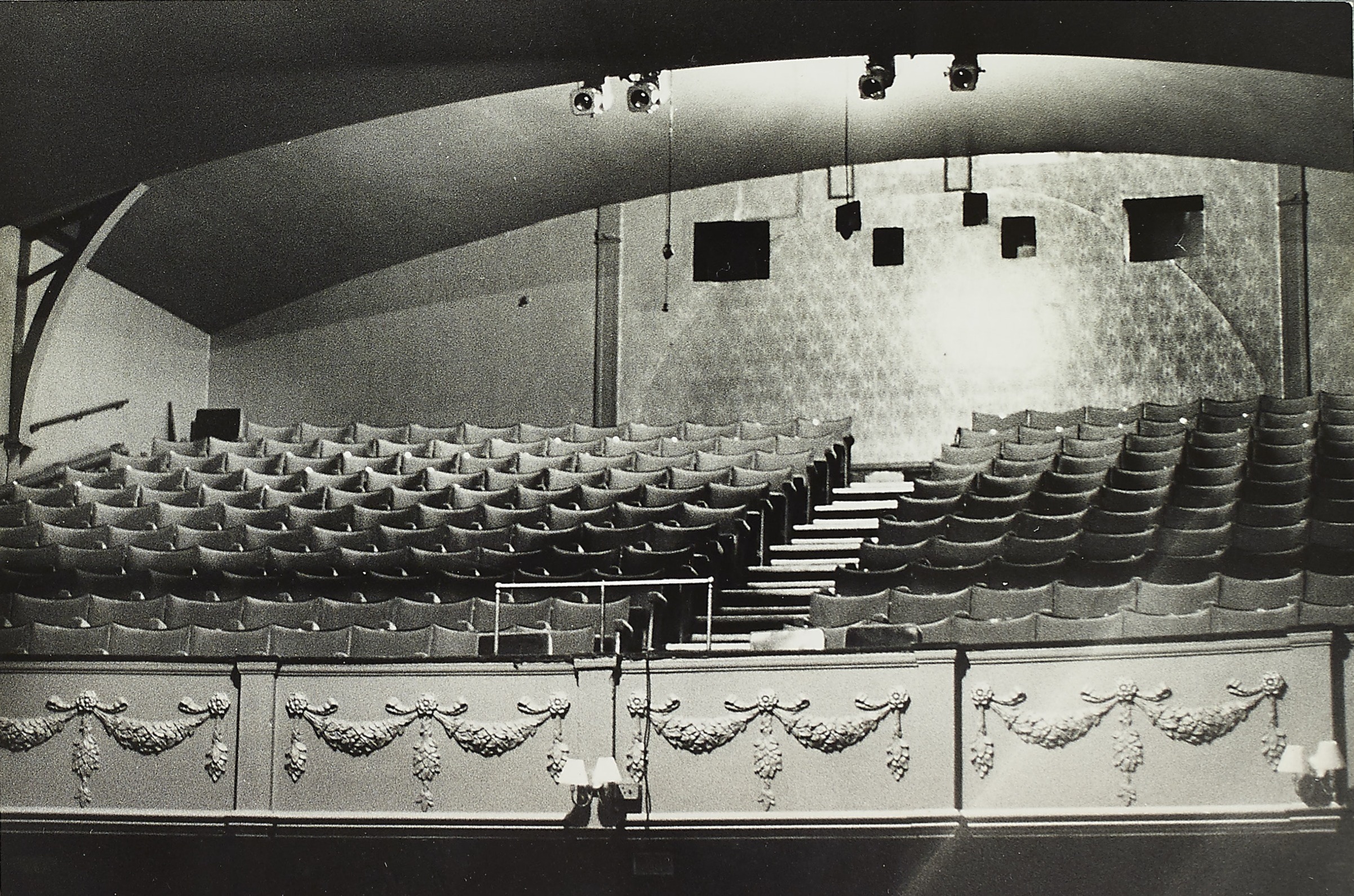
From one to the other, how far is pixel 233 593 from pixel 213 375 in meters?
3.84

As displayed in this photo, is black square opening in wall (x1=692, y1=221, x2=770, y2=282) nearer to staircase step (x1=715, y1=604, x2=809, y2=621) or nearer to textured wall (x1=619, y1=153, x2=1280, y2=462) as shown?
textured wall (x1=619, y1=153, x2=1280, y2=462)

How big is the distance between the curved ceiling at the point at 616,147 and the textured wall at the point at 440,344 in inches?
6.7

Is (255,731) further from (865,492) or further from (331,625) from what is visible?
(865,492)

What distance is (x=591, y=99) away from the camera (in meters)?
6.52

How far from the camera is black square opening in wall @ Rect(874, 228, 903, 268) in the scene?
26.5 feet

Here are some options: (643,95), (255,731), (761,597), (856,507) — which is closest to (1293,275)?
(856,507)

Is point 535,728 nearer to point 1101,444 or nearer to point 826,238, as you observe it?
point 1101,444

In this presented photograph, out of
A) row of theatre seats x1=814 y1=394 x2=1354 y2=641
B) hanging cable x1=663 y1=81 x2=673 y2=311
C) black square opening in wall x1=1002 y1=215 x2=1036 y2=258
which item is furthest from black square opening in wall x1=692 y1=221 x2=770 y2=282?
row of theatre seats x1=814 y1=394 x2=1354 y2=641

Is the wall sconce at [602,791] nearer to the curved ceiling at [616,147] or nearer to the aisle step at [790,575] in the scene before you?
the aisle step at [790,575]

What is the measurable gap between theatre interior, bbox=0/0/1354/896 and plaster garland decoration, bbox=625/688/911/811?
1 centimetres

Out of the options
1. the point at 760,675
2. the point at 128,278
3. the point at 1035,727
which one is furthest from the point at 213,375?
the point at 1035,727

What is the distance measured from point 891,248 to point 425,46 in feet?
10.2

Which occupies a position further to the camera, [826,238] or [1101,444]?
[826,238]

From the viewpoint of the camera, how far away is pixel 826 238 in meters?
8.26
